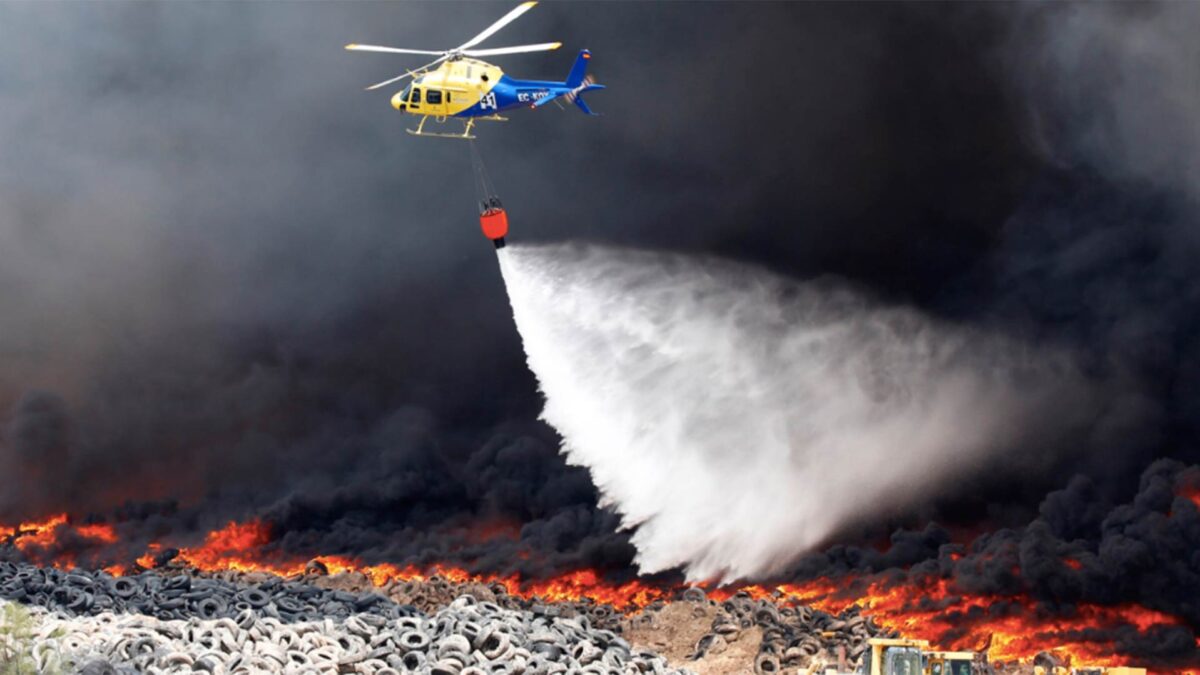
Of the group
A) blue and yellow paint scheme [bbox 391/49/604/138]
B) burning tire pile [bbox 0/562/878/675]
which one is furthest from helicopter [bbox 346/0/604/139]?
burning tire pile [bbox 0/562/878/675]

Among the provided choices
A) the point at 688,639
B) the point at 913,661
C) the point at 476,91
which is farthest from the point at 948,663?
the point at 476,91

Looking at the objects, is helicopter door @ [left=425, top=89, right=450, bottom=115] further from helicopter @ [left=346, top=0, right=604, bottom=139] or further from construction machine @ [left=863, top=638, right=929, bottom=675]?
construction machine @ [left=863, top=638, right=929, bottom=675]

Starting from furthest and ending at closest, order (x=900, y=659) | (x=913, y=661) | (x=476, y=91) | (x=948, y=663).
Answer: (x=476, y=91) → (x=948, y=663) → (x=900, y=659) → (x=913, y=661)

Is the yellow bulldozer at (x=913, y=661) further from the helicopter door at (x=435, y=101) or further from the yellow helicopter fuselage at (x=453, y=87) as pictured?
the helicopter door at (x=435, y=101)

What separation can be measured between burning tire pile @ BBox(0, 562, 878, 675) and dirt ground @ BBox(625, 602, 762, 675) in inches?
2.9

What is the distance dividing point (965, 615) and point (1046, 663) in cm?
701

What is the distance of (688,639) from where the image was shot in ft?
137

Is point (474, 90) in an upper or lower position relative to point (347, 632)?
upper

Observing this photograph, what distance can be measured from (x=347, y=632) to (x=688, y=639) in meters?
13.4

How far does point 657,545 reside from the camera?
45844 mm

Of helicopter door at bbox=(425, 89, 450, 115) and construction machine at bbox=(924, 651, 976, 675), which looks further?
helicopter door at bbox=(425, 89, 450, 115)

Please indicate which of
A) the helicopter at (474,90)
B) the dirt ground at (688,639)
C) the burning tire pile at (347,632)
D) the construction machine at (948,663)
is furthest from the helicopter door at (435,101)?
the construction machine at (948,663)

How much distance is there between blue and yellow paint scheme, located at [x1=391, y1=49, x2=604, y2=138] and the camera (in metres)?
41.6

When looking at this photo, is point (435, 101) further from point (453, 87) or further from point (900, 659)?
point (900, 659)
